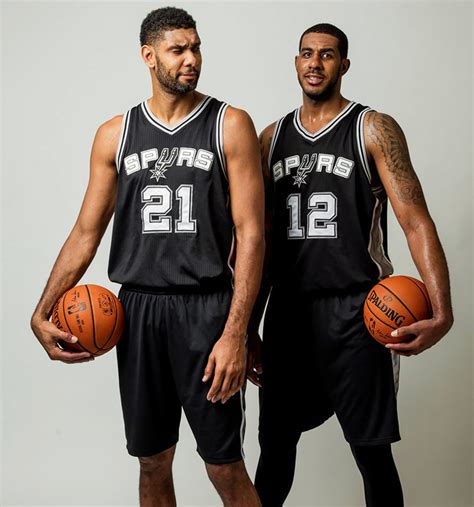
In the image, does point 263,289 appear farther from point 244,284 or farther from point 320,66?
point 320,66

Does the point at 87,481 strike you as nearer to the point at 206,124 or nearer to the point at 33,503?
the point at 33,503

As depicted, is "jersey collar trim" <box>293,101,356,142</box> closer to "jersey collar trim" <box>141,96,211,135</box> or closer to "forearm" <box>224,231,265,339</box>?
"jersey collar trim" <box>141,96,211,135</box>

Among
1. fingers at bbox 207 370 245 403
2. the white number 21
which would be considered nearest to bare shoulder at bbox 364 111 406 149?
the white number 21

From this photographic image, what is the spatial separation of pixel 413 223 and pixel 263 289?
606mm

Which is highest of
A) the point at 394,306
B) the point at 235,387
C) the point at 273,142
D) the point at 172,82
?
the point at 172,82

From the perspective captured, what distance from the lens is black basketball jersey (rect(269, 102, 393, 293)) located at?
3066mm

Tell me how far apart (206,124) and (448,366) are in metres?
2.03

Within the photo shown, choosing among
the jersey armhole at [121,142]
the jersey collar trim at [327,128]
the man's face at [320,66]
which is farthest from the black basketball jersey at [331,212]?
the jersey armhole at [121,142]

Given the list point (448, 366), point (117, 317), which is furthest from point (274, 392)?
point (448, 366)

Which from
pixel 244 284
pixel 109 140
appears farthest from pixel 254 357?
pixel 109 140

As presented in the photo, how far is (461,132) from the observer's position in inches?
165

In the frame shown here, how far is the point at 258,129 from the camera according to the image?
4203 millimetres

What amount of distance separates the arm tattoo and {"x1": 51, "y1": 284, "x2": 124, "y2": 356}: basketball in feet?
3.39

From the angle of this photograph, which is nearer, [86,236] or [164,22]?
[164,22]
